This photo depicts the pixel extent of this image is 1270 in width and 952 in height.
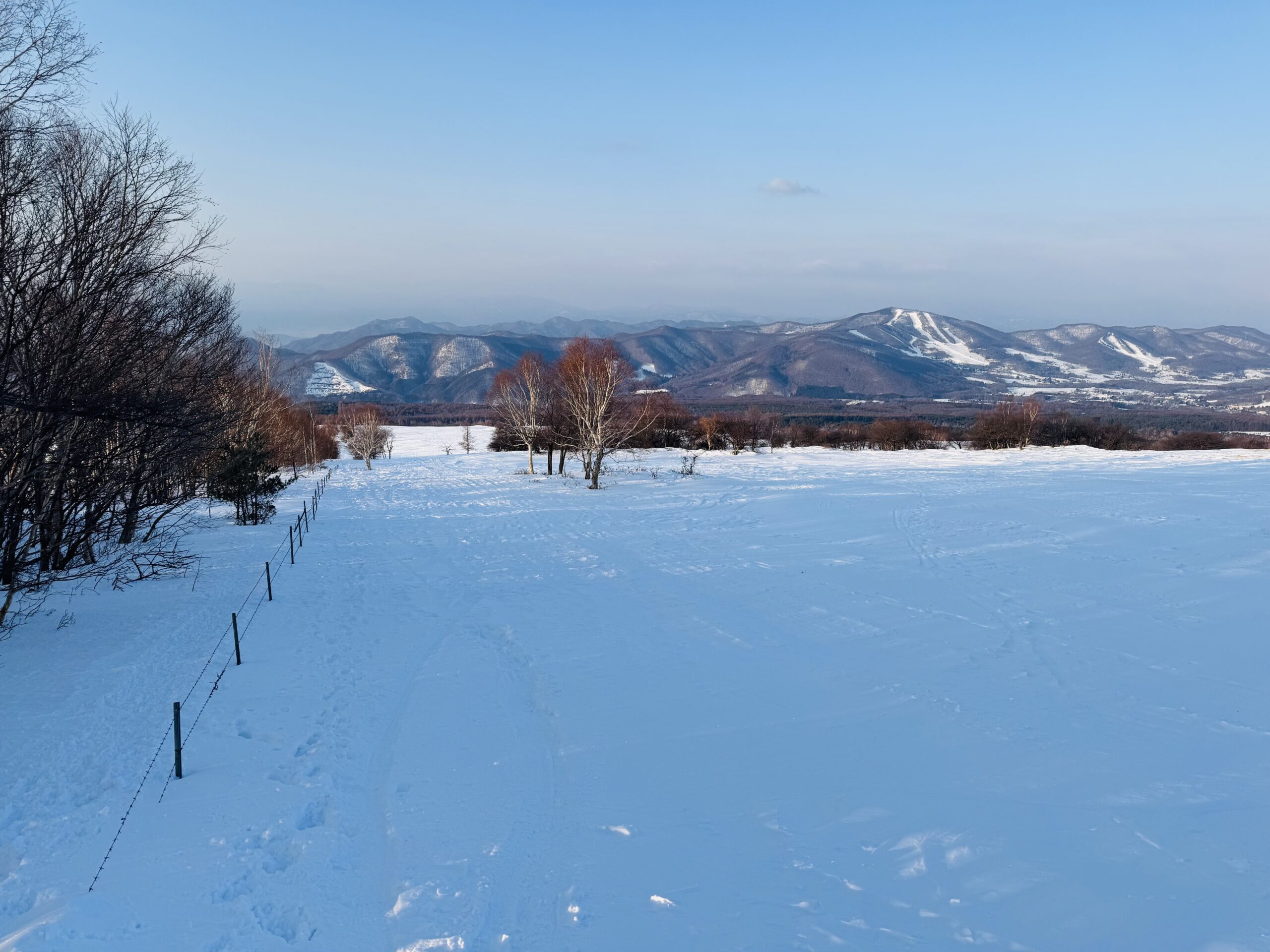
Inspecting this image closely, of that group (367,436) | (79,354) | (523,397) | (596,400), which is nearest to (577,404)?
(596,400)

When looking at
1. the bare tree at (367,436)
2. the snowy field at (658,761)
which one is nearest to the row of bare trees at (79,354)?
the snowy field at (658,761)

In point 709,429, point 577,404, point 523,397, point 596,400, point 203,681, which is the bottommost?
point 203,681

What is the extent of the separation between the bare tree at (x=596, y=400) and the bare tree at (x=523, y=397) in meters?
3.57

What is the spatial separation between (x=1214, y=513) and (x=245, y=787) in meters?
27.6

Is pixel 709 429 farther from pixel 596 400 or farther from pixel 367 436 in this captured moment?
pixel 596 400

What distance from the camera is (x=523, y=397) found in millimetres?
44594

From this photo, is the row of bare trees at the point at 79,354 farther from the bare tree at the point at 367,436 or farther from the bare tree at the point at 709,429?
the bare tree at the point at 709,429

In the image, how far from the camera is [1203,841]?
624cm

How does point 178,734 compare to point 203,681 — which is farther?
point 203,681

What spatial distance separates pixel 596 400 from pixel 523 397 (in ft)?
40.8

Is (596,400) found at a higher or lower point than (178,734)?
higher

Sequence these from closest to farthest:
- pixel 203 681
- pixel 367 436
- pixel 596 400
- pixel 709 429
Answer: pixel 203 681
pixel 596 400
pixel 367 436
pixel 709 429

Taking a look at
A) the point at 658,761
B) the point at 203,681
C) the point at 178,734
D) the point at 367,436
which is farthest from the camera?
the point at 367,436

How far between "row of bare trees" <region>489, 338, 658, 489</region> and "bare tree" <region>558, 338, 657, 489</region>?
0.13ft
